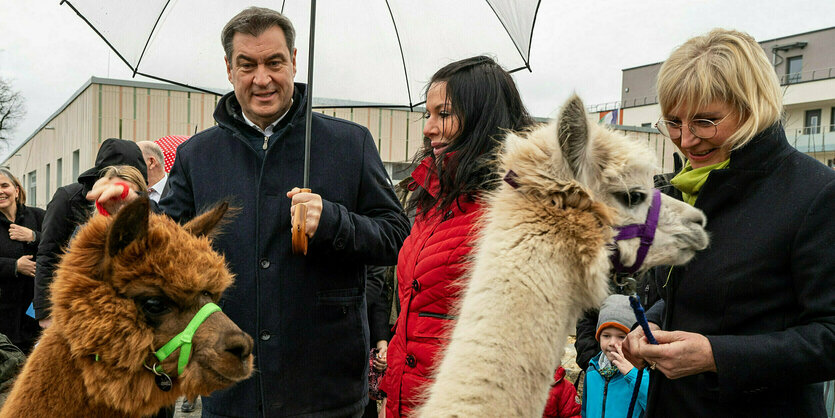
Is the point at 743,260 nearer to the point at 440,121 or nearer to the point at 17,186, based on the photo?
the point at 440,121

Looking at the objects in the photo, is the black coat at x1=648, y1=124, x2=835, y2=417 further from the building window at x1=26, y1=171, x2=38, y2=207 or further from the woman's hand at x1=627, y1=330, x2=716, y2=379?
the building window at x1=26, y1=171, x2=38, y2=207

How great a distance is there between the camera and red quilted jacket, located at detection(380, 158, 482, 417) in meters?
1.93

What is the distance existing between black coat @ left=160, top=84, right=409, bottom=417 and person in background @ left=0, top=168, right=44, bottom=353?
3426mm

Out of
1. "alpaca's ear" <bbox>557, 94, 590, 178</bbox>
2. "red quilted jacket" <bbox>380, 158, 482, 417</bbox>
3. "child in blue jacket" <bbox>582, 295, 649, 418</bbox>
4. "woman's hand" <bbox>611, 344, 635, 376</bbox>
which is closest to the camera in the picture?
"alpaca's ear" <bbox>557, 94, 590, 178</bbox>

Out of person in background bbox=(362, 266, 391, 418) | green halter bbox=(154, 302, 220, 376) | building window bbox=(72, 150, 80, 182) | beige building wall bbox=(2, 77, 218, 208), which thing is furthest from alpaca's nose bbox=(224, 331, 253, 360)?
building window bbox=(72, 150, 80, 182)

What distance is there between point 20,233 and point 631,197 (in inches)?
209

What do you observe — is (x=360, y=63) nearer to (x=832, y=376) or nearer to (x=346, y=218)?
(x=346, y=218)

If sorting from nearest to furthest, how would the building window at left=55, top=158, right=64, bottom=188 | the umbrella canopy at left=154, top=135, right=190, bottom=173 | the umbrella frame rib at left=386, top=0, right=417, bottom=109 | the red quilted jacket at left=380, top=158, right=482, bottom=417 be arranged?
the red quilted jacket at left=380, top=158, right=482, bottom=417
the umbrella frame rib at left=386, top=0, right=417, bottom=109
the umbrella canopy at left=154, top=135, right=190, bottom=173
the building window at left=55, top=158, right=64, bottom=188

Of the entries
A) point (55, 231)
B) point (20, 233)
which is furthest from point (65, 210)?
point (20, 233)

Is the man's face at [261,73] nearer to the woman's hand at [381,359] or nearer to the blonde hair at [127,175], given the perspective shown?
the blonde hair at [127,175]

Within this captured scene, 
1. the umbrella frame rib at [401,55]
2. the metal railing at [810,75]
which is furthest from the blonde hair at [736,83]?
the metal railing at [810,75]

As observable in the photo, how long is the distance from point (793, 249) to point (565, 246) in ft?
1.91

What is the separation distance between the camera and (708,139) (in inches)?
68.1

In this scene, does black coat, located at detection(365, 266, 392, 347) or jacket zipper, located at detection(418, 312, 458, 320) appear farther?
black coat, located at detection(365, 266, 392, 347)
